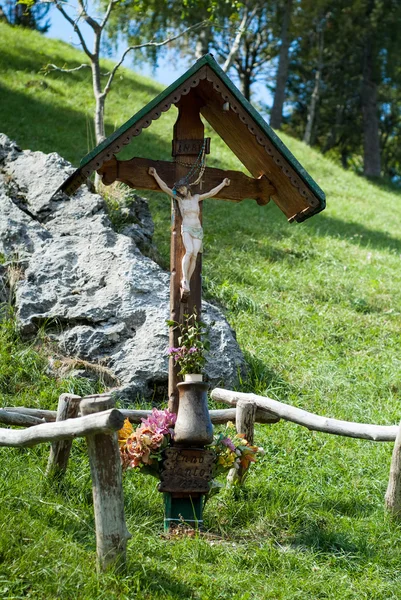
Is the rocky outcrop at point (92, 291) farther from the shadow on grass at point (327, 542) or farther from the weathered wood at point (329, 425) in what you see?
the shadow on grass at point (327, 542)

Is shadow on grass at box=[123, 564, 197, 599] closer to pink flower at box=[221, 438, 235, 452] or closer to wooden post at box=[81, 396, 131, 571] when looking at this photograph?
wooden post at box=[81, 396, 131, 571]

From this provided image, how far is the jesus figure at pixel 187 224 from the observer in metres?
5.41

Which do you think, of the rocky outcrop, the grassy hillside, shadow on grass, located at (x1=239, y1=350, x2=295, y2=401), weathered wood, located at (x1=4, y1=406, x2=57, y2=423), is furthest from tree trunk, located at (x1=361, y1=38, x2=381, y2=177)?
weathered wood, located at (x1=4, y1=406, x2=57, y2=423)

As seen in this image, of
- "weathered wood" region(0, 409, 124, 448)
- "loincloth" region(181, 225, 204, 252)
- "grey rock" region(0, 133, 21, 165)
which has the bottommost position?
"weathered wood" region(0, 409, 124, 448)

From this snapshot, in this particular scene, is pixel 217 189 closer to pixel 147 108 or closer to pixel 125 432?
pixel 147 108

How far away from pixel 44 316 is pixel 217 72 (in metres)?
3.45

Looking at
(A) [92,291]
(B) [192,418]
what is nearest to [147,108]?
(B) [192,418]

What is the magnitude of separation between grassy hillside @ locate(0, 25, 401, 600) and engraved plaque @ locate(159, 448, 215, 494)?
0.36 m

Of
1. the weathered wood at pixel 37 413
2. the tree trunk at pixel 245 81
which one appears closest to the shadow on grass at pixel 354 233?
the weathered wood at pixel 37 413

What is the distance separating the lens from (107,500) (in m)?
4.36

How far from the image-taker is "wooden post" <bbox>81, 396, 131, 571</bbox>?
14.2 ft

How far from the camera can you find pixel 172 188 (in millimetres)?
5516

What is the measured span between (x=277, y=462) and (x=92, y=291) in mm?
2754

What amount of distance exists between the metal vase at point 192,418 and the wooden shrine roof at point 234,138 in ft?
5.50
